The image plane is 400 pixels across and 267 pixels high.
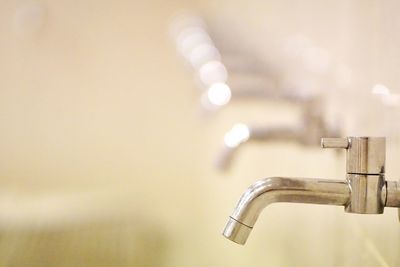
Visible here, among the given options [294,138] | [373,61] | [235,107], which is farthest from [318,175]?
[235,107]

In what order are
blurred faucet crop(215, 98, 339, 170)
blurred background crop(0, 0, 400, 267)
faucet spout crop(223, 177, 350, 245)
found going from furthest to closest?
1. blurred background crop(0, 0, 400, 267)
2. blurred faucet crop(215, 98, 339, 170)
3. faucet spout crop(223, 177, 350, 245)

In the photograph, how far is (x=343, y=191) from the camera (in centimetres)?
44

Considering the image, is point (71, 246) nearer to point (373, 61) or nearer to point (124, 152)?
point (124, 152)

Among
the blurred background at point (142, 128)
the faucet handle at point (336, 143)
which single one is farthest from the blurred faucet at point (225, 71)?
the faucet handle at point (336, 143)

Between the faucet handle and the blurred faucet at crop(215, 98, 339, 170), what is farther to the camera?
the blurred faucet at crop(215, 98, 339, 170)

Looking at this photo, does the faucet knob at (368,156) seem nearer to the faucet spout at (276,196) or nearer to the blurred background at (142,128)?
the faucet spout at (276,196)

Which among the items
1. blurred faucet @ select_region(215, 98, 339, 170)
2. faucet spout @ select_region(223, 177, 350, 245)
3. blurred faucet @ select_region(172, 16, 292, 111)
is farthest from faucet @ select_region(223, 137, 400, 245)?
blurred faucet @ select_region(172, 16, 292, 111)

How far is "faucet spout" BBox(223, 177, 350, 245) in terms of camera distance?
0.43 metres

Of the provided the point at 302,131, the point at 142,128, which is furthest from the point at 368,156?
the point at 142,128

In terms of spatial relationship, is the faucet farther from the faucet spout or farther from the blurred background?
the blurred background

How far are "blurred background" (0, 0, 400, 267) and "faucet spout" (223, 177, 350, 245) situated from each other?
31 centimetres

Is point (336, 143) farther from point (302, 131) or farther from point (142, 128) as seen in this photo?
point (142, 128)

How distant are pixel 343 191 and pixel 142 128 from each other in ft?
3.35

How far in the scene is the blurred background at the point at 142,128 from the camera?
90 centimetres
